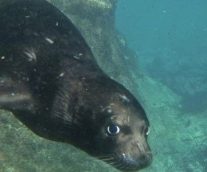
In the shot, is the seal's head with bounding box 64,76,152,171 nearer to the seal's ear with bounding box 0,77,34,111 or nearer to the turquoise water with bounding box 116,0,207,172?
the seal's ear with bounding box 0,77,34,111

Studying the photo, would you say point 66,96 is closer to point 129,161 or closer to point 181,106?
point 129,161

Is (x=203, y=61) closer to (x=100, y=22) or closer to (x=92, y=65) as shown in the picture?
(x=100, y=22)

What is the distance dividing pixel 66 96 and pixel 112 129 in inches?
22.7

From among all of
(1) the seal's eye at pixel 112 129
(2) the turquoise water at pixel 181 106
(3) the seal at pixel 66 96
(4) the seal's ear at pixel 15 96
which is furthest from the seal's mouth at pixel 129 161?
(2) the turquoise water at pixel 181 106

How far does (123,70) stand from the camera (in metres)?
15.7

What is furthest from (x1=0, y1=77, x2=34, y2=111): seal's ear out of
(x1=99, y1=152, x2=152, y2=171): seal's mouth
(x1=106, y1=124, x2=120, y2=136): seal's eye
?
(x1=99, y1=152, x2=152, y2=171): seal's mouth

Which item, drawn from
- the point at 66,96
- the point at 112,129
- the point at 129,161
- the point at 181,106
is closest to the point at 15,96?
the point at 66,96

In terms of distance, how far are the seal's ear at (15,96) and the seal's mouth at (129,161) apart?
0.99 meters

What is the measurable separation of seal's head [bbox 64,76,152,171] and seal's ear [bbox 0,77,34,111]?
21.7 inches

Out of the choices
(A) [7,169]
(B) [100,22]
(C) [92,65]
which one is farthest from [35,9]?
(B) [100,22]

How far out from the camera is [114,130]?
12.5 ft

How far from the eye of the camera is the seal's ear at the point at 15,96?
4.10 metres

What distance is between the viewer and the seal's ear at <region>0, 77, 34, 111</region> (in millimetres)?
4102

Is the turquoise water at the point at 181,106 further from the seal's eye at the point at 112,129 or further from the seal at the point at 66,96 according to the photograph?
the seal's eye at the point at 112,129
